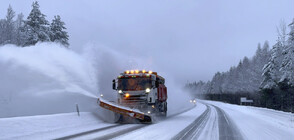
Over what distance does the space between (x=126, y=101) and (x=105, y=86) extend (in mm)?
13386

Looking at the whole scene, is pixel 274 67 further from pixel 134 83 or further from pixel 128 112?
pixel 128 112

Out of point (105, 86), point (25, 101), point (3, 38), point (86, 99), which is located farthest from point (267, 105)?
point (3, 38)

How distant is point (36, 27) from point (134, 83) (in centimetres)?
2455

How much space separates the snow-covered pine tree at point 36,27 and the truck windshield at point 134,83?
22.1 meters

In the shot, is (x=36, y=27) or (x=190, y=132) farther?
(x=36, y=27)

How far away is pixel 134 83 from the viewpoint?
1806cm

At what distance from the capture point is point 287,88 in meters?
38.2

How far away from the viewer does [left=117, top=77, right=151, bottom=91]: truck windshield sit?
17938 millimetres

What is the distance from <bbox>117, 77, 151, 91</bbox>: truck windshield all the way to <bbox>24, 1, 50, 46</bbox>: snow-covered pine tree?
2213cm

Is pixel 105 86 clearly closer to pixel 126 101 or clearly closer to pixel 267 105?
pixel 126 101

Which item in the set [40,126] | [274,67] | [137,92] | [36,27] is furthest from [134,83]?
[274,67]

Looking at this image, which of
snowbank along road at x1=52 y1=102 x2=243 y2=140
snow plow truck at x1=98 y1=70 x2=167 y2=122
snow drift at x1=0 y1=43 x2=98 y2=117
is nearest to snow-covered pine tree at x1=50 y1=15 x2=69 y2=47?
snow drift at x1=0 y1=43 x2=98 y2=117

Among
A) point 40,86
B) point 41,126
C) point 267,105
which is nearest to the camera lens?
point 41,126

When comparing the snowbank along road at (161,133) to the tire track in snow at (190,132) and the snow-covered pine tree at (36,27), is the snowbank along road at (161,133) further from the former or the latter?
the snow-covered pine tree at (36,27)
